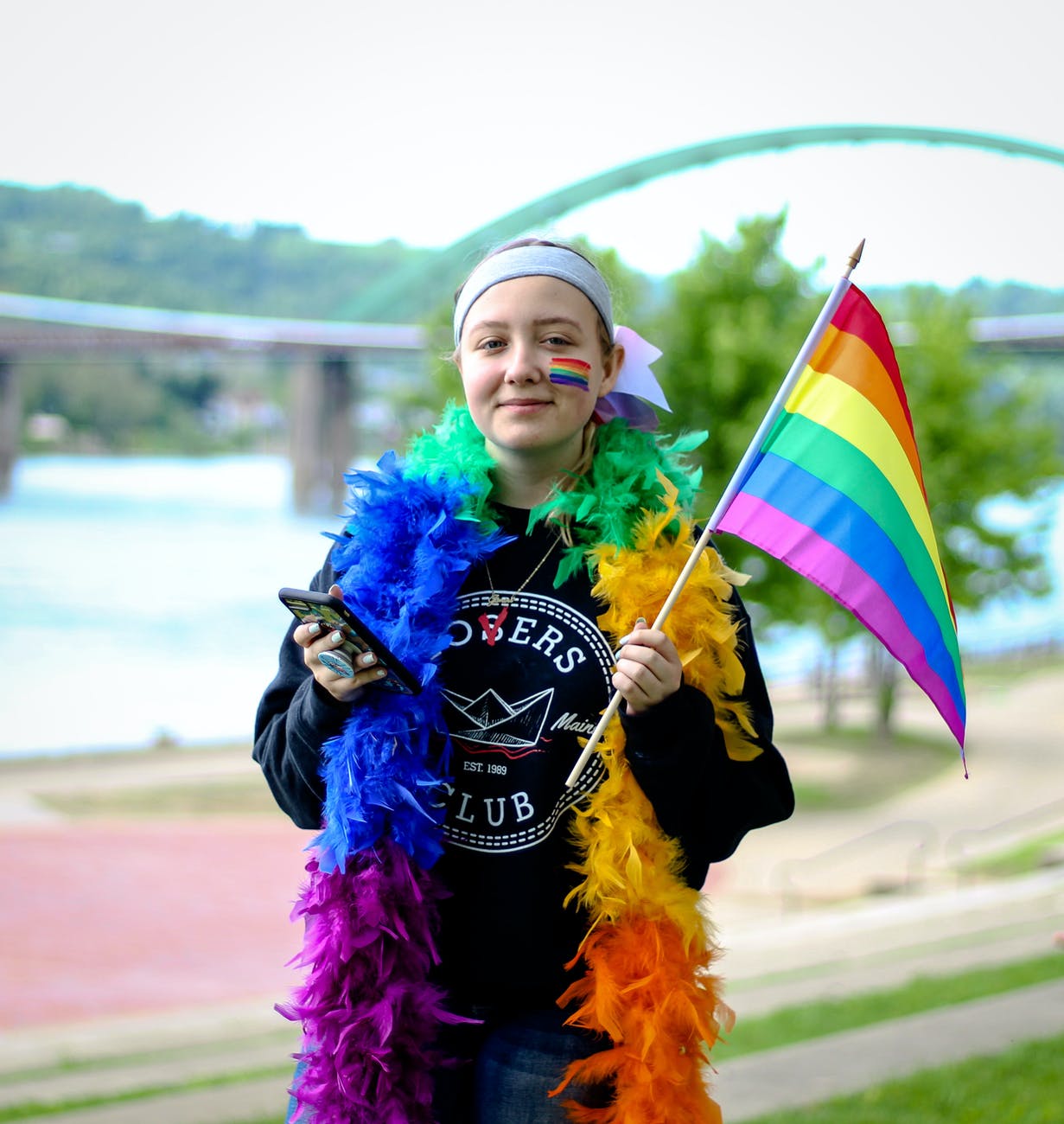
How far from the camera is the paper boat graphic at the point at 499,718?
2.01 m

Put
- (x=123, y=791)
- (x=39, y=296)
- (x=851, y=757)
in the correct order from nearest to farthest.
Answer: (x=123, y=791)
(x=851, y=757)
(x=39, y=296)

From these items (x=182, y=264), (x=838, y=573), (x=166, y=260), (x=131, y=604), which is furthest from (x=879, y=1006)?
(x=131, y=604)

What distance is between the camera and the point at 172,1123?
4070 millimetres

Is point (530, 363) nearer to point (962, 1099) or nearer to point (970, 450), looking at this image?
point (962, 1099)

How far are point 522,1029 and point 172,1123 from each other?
252cm

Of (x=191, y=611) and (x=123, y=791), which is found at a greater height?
(x=123, y=791)

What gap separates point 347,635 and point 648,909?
0.63 metres

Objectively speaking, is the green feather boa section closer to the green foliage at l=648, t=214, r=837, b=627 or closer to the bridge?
the green foliage at l=648, t=214, r=837, b=627

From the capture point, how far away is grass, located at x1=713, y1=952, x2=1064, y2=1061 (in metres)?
5.30

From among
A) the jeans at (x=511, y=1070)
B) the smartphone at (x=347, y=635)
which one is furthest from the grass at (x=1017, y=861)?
the smartphone at (x=347, y=635)

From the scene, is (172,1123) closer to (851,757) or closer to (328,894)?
(328,894)

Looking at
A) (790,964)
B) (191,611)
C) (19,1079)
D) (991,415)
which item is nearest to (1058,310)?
(991,415)

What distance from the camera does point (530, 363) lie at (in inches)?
81.1

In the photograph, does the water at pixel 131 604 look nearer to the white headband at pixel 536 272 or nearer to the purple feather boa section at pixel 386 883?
the purple feather boa section at pixel 386 883
